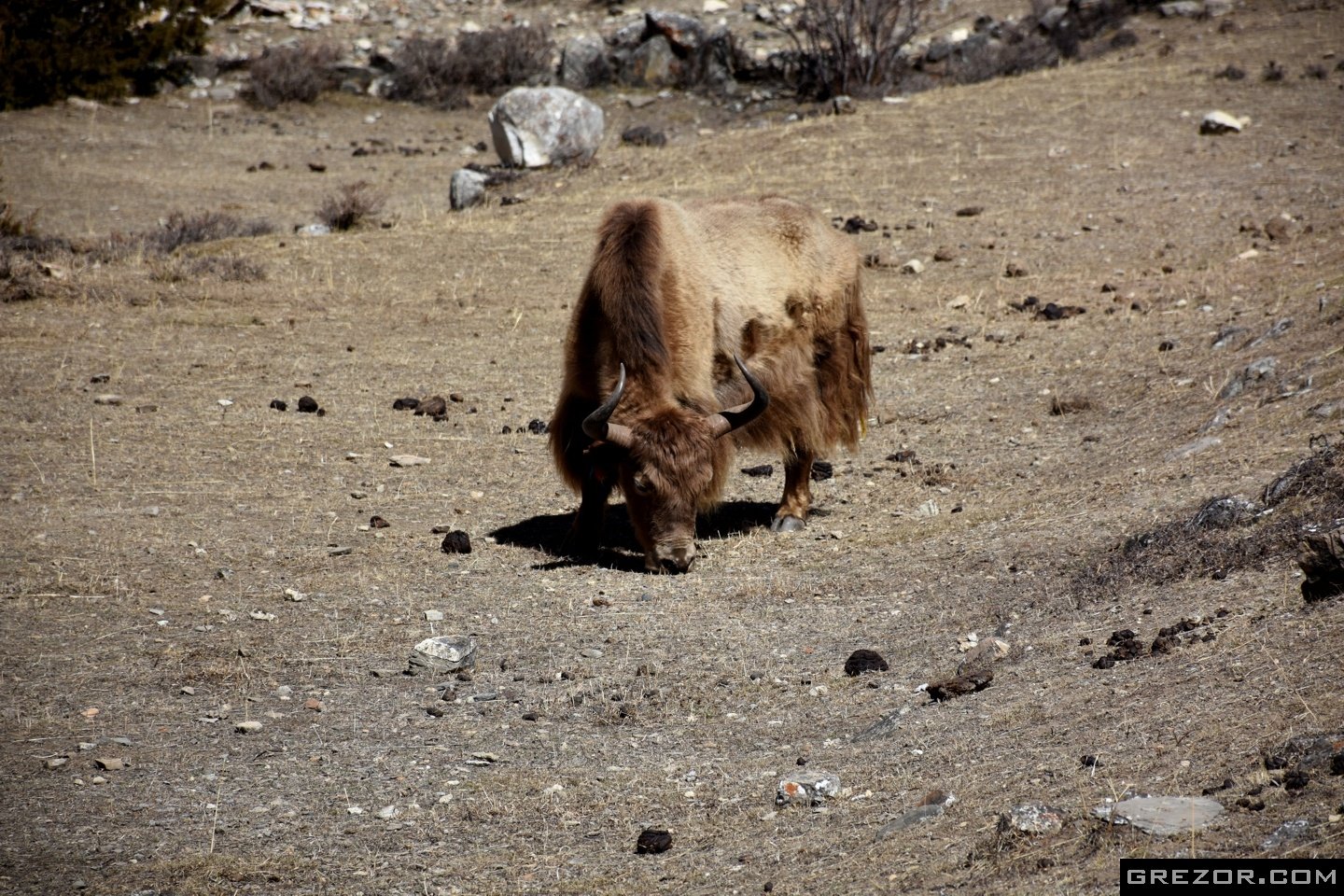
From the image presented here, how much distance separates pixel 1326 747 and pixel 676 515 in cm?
423

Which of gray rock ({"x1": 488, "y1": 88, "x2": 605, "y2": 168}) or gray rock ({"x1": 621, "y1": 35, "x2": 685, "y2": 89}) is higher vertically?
gray rock ({"x1": 621, "y1": 35, "x2": 685, "y2": 89})

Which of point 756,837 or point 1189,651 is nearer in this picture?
point 756,837

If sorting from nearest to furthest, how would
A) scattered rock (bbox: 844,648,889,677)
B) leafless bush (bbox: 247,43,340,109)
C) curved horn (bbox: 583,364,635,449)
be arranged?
scattered rock (bbox: 844,648,889,677) → curved horn (bbox: 583,364,635,449) → leafless bush (bbox: 247,43,340,109)

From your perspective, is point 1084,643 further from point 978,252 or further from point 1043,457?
point 978,252

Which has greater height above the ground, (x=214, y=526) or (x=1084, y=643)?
(x=1084, y=643)

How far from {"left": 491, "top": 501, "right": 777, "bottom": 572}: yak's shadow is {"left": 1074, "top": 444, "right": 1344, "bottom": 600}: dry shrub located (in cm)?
Result: 279

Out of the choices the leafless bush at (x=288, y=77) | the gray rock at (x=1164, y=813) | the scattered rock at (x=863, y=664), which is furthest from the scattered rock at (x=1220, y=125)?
the leafless bush at (x=288, y=77)

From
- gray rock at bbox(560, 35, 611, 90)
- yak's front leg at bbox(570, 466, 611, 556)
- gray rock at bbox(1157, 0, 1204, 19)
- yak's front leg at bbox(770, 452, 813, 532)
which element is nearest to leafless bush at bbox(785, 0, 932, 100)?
gray rock at bbox(560, 35, 611, 90)

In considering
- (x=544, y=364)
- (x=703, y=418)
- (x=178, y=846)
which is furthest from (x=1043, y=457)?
(x=178, y=846)

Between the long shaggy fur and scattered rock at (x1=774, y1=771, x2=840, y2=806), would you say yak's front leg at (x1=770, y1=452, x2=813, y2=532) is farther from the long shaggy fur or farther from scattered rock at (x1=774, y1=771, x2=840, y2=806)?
scattered rock at (x1=774, y1=771, x2=840, y2=806)

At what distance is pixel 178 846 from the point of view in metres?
4.78

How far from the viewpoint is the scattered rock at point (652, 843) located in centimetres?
464

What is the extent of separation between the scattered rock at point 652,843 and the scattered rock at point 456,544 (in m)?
3.70

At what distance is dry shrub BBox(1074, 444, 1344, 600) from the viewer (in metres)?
6.23
